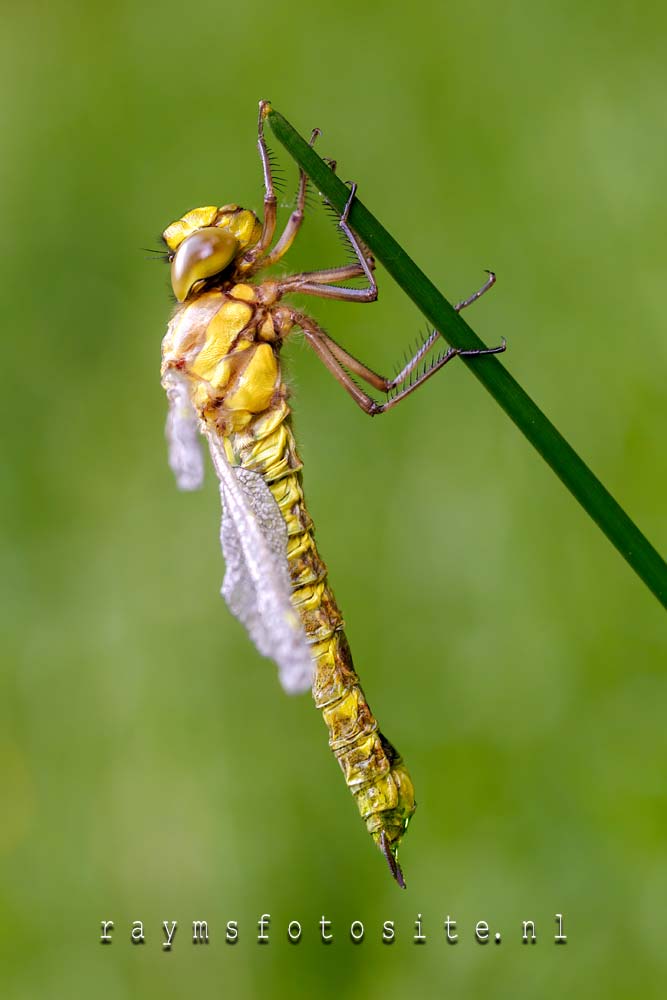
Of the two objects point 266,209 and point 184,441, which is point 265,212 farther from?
point 184,441

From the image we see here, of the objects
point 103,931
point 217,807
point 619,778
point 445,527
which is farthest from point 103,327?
point 619,778

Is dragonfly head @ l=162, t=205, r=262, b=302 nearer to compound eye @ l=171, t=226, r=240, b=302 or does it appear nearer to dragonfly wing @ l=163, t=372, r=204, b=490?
compound eye @ l=171, t=226, r=240, b=302

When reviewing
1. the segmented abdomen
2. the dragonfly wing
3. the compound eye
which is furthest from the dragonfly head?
Result: the segmented abdomen

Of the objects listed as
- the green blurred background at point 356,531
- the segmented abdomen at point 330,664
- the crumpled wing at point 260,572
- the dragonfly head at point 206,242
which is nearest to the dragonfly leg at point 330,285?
the dragonfly head at point 206,242

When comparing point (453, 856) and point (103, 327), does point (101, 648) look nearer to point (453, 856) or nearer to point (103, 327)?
point (103, 327)

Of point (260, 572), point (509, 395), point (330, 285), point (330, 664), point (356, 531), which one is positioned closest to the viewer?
point (509, 395)

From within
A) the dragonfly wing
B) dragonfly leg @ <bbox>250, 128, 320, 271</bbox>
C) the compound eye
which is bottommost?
the dragonfly wing

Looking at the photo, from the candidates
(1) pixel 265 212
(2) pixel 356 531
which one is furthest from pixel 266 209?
(2) pixel 356 531

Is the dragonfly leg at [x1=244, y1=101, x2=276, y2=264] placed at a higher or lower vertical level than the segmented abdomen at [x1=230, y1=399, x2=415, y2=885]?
higher

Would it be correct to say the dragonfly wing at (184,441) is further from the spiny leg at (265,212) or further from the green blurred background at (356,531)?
the green blurred background at (356,531)
